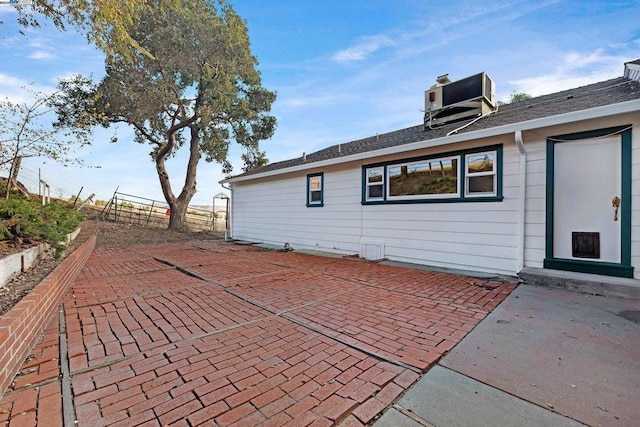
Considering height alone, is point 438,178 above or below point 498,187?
above

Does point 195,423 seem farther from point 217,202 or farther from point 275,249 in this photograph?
point 217,202

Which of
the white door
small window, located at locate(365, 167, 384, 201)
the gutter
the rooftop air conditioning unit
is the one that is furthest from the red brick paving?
the rooftop air conditioning unit

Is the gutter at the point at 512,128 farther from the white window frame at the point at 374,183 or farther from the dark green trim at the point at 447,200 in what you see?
the dark green trim at the point at 447,200

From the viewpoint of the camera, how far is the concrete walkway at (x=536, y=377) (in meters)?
1.59

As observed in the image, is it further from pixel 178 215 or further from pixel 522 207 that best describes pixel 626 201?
pixel 178 215

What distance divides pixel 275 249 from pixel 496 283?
628 centimetres

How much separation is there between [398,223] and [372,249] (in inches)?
35.5

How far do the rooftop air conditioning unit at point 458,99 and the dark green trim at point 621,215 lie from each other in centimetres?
238

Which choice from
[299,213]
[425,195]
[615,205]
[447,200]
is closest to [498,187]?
[447,200]

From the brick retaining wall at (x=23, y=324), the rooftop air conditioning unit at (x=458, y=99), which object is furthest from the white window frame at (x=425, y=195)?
the brick retaining wall at (x=23, y=324)

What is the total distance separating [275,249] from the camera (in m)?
9.21

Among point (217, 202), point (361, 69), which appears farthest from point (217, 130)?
point (361, 69)

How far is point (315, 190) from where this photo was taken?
8.69 metres

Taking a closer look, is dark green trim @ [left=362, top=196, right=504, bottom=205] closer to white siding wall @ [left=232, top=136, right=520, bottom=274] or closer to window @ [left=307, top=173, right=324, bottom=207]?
white siding wall @ [left=232, top=136, right=520, bottom=274]
